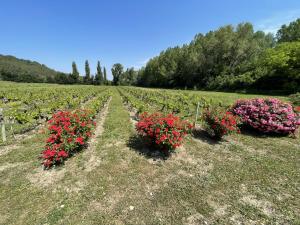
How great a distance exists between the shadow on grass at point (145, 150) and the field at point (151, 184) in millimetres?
41

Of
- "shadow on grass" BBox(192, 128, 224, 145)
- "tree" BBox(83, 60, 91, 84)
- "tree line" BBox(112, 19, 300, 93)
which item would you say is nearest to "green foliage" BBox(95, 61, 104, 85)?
"tree" BBox(83, 60, 91, 84)

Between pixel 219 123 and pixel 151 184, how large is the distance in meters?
3.89

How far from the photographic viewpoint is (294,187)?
4.26 m

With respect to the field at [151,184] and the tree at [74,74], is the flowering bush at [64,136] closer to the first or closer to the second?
the field at [151,184]

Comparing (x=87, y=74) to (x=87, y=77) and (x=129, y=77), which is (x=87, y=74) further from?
(x=129, y=77)

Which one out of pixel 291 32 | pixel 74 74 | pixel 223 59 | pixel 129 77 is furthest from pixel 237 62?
pixel 74 74

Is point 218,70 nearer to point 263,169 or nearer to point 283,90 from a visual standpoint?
point 283,90

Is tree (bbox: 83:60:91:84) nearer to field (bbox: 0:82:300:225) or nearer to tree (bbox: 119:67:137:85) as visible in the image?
tree (bbox: 119:67:137:85)

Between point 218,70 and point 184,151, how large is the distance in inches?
1628

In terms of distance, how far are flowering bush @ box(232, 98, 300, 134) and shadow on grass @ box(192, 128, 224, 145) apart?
2.07m

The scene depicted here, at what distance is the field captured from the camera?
334 centimetres

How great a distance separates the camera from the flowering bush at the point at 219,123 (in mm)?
6558

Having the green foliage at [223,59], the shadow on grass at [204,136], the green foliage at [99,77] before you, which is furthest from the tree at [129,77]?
the shadow on grass at [204,136]

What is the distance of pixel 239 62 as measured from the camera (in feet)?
130
